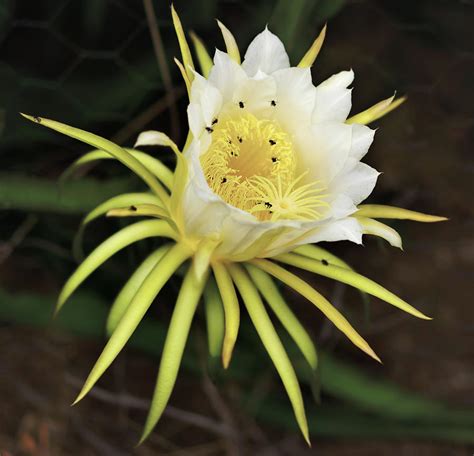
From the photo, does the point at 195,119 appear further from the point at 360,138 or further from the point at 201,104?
the point at 360,138

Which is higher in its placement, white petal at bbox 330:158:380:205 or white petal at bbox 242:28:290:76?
white petal at bbox 242:28:290:76

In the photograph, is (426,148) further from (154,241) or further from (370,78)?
(154,241)

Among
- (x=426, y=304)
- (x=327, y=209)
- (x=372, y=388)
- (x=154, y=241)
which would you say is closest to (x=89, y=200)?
(x=154, y=241)

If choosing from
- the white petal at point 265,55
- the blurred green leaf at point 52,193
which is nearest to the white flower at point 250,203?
the white petal at point 265,55

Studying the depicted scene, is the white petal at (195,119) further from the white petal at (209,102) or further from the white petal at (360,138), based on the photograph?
the white petal at (360,138)

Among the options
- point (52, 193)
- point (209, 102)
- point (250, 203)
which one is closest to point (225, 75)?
point (209, 102)

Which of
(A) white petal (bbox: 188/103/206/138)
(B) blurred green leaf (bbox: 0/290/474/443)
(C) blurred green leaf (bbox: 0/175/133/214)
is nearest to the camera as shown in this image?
(A) white petal (bbox: 188/103/206/138)

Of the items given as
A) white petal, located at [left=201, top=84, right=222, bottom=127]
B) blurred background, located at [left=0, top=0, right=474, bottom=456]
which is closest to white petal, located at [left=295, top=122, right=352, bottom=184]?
white petal, located at [left=201, top=84, right=222, bottom=127]

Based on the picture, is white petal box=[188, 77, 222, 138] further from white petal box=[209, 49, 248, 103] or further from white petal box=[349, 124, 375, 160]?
white petal box=[349, 124, 375, 160]
